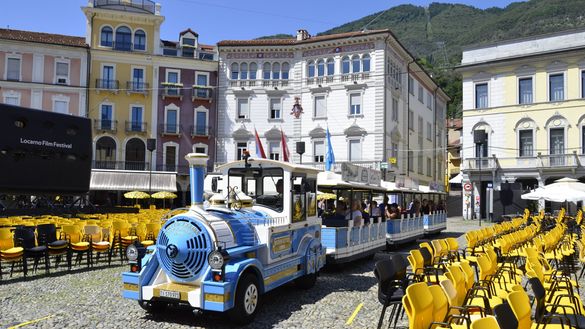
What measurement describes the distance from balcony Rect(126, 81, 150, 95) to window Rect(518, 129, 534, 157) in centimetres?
2800

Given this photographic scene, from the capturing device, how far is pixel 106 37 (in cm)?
3922

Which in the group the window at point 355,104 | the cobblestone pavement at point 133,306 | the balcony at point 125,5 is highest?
the balcony at point 125,5

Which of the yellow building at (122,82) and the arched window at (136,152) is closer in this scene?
the yellow building at (122,82)

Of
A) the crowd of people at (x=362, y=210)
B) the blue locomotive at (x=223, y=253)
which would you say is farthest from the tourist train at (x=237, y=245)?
the crowd of people at (x=362, y=210)

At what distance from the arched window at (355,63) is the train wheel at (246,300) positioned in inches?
1231

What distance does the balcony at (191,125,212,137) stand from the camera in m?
40.1

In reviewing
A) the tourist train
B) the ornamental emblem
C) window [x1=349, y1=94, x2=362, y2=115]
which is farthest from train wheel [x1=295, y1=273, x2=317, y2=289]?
window [x1=349, y1=94, x2=362, y2=115]

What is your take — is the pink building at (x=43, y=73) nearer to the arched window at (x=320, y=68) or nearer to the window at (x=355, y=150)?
the arched window at (x=320, y=68)

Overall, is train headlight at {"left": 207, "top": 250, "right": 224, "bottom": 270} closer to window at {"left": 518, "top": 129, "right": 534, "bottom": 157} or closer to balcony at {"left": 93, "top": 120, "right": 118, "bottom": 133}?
balcony at {"left": 93, "top": 120, "right": 118, "bottom": 133}

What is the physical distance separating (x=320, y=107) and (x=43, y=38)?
72.2ft

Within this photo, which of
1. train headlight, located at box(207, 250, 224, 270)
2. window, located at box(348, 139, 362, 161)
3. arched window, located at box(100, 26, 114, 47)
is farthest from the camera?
arched window, located at box(100, 26, 114, 47)

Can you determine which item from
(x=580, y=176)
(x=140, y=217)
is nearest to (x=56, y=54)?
(x=140, y=217)

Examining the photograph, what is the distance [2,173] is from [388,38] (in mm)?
31523

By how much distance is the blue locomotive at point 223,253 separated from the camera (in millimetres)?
7141
